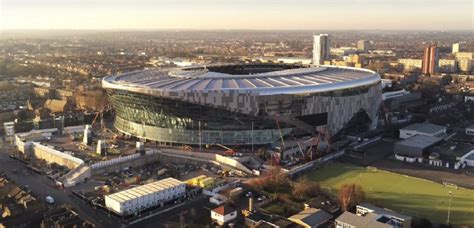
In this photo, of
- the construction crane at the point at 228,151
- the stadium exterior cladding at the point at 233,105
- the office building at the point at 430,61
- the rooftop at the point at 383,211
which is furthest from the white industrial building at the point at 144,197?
the office building at the point at 430,61

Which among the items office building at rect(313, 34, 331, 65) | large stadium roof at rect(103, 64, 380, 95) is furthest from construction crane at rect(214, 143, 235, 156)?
office building at rect(313, 34, 331, 65)

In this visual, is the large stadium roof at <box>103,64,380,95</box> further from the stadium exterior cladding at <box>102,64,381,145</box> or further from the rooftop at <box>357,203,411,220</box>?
the rooftop at <box>357,203,411,220</box>

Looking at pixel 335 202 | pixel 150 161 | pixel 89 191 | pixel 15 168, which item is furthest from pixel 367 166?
pixel 15 168

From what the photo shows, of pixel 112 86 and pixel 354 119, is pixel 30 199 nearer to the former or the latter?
pixel 112 86

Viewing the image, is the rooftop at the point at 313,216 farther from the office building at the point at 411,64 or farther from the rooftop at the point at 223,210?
the office building at the point at 411,64

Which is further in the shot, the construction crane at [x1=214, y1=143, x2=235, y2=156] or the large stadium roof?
the large stadium roof

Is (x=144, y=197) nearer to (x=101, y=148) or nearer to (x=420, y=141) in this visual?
(x=101, y=148)

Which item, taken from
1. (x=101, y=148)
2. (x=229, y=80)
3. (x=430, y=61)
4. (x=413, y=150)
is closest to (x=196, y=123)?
(x=229, y=80)
